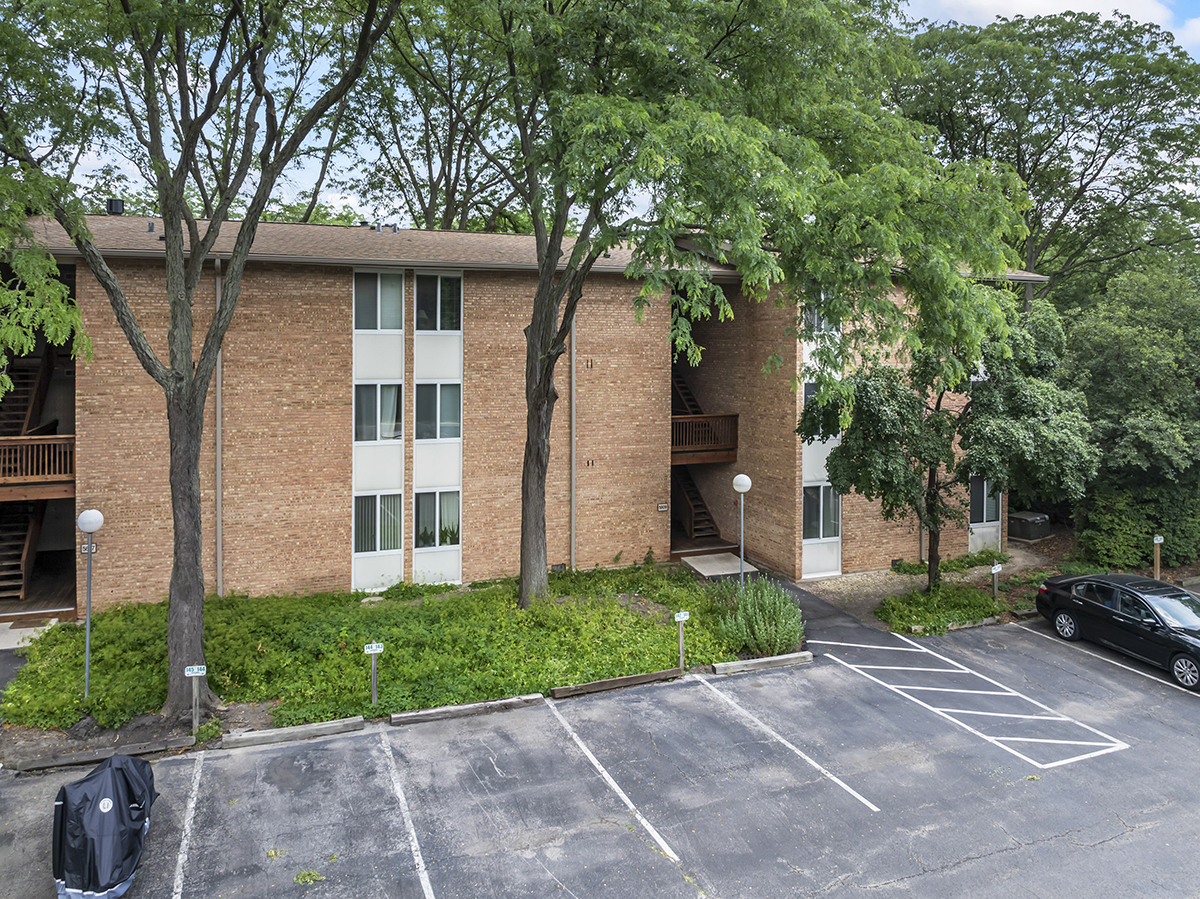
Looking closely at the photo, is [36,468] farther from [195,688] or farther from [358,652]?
[358,652]

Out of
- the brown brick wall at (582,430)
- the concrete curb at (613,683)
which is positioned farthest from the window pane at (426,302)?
the concrete curb at (613,683)

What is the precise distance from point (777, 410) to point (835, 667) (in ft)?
22.8

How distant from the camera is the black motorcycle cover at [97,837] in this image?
6.23 metres

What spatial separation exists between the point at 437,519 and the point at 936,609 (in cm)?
1080

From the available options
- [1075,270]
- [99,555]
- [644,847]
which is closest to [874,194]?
[644,847]

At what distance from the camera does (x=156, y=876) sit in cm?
679

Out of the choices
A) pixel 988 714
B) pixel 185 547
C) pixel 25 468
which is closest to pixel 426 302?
pixel 185 547

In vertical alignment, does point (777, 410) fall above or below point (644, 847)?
above

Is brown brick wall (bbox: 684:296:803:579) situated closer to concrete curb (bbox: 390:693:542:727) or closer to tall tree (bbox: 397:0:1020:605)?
tall tree (bbox: 397:0:1020:605)

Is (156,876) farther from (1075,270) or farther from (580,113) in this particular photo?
(1075,270)

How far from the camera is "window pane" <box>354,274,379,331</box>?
50.3 feet

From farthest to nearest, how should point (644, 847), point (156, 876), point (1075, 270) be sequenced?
point (1075, 270) < point (644, 847) < point (156, 876)

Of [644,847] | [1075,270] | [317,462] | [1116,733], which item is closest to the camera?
[644,847]

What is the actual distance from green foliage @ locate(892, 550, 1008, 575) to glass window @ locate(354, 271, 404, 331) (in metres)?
13.3
